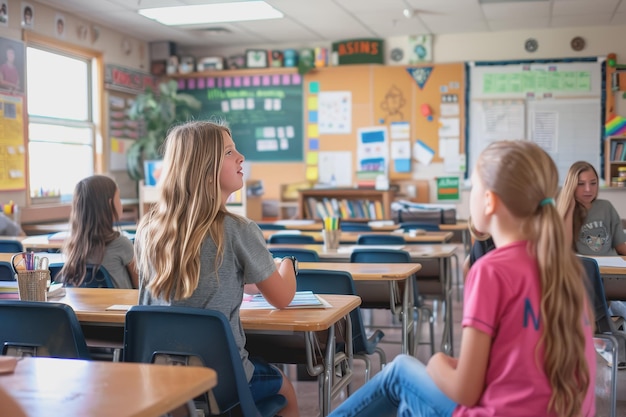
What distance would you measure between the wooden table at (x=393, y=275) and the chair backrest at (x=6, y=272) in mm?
1255

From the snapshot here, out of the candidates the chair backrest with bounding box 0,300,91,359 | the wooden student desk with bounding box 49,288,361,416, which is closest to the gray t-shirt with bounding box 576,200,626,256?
the wooden student desk with bounding box 49,288,361,416

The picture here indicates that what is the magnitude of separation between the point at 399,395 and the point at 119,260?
6.05ft

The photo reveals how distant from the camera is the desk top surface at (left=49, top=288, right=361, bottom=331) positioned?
2.19 m

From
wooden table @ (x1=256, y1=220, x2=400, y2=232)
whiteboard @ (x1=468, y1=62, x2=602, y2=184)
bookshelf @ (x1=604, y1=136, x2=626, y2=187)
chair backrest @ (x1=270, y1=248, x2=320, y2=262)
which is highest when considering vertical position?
whiteboard @ (x1=468, y1=62, x2=602, y2=184)

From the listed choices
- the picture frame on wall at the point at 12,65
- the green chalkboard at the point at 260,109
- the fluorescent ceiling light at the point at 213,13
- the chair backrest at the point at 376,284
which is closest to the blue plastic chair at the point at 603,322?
the chair backrest at the point at 376,284

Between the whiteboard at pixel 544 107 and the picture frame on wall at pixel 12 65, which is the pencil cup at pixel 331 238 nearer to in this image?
the picture frame on wall at pixel 12 65

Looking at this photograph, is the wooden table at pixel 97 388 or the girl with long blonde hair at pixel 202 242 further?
the girl with long blonde hair at pixel 202 242

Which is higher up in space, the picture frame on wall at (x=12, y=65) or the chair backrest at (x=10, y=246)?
the picture frame on wall at (x=12, y=65)

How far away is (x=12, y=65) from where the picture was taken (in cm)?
692

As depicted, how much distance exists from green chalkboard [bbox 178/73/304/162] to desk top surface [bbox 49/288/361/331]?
6622mm

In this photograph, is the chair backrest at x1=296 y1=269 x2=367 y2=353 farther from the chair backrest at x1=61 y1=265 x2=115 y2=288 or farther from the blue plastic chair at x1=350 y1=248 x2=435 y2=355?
the chair backrest at x1=61 y1=265 x2=115 y2=288

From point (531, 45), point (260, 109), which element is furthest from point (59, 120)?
point (531, 45)

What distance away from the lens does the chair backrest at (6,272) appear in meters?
3.38

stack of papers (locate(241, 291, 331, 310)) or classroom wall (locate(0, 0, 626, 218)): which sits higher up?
classroom wall (locate(0, 0, 626, 218))
